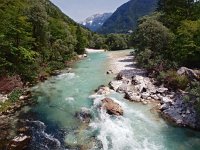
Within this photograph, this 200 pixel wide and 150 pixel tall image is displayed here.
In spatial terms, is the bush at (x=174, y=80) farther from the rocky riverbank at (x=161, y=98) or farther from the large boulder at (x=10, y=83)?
the large boulder at (x=10, y=83)

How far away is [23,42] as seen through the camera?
40.2 meters

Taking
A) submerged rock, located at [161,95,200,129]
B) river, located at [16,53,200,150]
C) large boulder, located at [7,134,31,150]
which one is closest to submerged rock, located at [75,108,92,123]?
river, located at [16,53,200,150]

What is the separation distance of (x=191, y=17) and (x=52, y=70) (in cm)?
2605

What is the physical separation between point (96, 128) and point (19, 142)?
20.5ft

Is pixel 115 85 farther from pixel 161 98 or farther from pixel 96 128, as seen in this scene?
pixel 96 128

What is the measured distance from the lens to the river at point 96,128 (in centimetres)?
2059

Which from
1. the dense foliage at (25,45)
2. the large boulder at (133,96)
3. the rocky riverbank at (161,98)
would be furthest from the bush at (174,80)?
the dense foliage at (25,45)

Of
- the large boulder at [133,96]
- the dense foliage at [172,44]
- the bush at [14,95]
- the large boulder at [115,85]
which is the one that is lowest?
the large boulder at [133,96]

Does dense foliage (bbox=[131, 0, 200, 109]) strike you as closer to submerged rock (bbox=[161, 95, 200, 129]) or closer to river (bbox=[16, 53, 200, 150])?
submerged rock (bbox=[161, 95, 200, 129])

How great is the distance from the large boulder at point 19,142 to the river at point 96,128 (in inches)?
19.1

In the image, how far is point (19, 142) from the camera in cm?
2089

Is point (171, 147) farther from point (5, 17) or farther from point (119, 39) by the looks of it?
point (119, 39)

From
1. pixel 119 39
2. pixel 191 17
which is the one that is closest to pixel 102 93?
pixel 191 17

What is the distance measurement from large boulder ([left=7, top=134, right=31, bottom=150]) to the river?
19.1 inches
